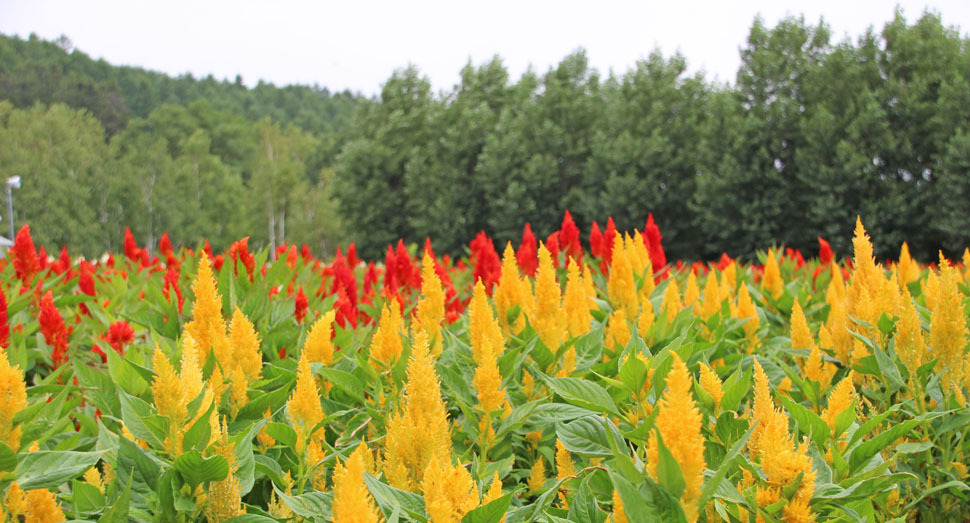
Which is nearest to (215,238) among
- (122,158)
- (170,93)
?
(170,93)

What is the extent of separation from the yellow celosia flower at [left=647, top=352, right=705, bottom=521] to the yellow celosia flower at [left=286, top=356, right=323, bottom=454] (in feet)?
2.67

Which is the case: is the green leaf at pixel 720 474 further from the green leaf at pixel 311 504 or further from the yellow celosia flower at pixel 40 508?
the yellow celosia flower at pixel 40 508

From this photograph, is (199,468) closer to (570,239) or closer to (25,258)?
(570,239)

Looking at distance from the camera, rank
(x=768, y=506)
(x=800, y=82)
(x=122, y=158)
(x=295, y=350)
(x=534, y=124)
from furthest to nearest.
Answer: (x=122, y=158) < (x=534, y=124) < (x=800, y=82) < (x=295, y=350) < (x=768, y=506)

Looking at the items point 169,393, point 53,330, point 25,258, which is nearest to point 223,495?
point 169,393

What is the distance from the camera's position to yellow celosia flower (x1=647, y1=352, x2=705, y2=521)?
945 millimetres

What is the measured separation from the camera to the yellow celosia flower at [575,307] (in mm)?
2225

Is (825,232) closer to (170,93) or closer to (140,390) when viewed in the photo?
(140,390)

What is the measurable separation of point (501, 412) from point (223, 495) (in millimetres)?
709

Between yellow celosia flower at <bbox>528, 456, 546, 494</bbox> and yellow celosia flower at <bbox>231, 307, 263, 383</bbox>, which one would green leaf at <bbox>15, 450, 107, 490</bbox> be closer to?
yellow celosia flower at <bbox>231, 307, 263, 383</bbox>

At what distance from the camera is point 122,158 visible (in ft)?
144

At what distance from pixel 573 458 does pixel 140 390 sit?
119cm

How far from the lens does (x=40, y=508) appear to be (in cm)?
143

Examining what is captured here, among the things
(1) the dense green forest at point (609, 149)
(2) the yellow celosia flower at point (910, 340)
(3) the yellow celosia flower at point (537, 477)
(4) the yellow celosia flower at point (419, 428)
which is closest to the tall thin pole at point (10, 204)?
(1) the dense green forest at point (609, 149)
